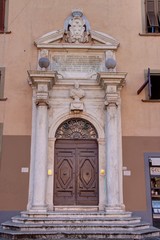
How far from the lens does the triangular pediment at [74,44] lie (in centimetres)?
1183

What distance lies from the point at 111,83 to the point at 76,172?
10.6 ft

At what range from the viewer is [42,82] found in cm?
1101

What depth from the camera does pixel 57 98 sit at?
11461mm

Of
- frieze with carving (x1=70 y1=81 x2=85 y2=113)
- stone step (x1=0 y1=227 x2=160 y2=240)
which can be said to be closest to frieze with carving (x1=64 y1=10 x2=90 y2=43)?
frieze with carving (x1=70 y1=81 x2=85 y2=113)

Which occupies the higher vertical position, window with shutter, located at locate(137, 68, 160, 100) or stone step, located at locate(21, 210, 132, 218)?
window with shutter, located at locate(137, 68, 160, 100)

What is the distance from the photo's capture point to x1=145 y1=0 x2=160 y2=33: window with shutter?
12320 mm

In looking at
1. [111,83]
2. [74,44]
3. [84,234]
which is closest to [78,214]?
[84,234]

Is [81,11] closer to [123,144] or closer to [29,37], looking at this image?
[29,37]

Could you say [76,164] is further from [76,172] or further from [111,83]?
[111,83]

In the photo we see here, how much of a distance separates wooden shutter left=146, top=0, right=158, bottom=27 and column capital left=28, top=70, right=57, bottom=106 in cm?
433

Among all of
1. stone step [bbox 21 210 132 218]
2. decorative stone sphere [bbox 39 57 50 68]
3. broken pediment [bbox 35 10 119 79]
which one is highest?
broken pediment [bbox 35 10 119 79]

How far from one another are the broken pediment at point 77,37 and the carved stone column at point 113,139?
1517mm

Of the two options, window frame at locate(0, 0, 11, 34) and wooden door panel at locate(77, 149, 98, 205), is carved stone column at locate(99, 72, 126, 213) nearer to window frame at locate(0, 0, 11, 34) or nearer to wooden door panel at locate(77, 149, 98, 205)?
wooden door panel at locate(77, 149, 98, 205)

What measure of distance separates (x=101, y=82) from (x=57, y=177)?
3.56 m
